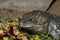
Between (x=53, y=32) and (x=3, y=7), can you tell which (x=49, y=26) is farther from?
(x=3, y=7)

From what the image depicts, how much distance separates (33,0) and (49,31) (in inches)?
69.1

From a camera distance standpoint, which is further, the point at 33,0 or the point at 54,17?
the point at 33,0

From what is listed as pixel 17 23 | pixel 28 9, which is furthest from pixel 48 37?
pixel 28 9

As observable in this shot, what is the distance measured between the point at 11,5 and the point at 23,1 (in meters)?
0.26

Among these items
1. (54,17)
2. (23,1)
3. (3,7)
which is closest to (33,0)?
(23,1)

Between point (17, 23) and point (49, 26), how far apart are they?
495 mm

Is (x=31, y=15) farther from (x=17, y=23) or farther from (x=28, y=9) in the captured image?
(x=28, y=9)

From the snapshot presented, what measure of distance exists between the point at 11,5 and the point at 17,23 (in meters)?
1.51

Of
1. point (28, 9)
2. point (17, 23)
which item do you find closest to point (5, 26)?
point (17, 23)

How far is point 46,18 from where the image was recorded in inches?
196

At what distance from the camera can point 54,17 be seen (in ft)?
16.8

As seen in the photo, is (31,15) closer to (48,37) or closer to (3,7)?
(48,37)

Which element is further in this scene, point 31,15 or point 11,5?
point 11,5

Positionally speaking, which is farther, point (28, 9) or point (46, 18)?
point (28, 9)
